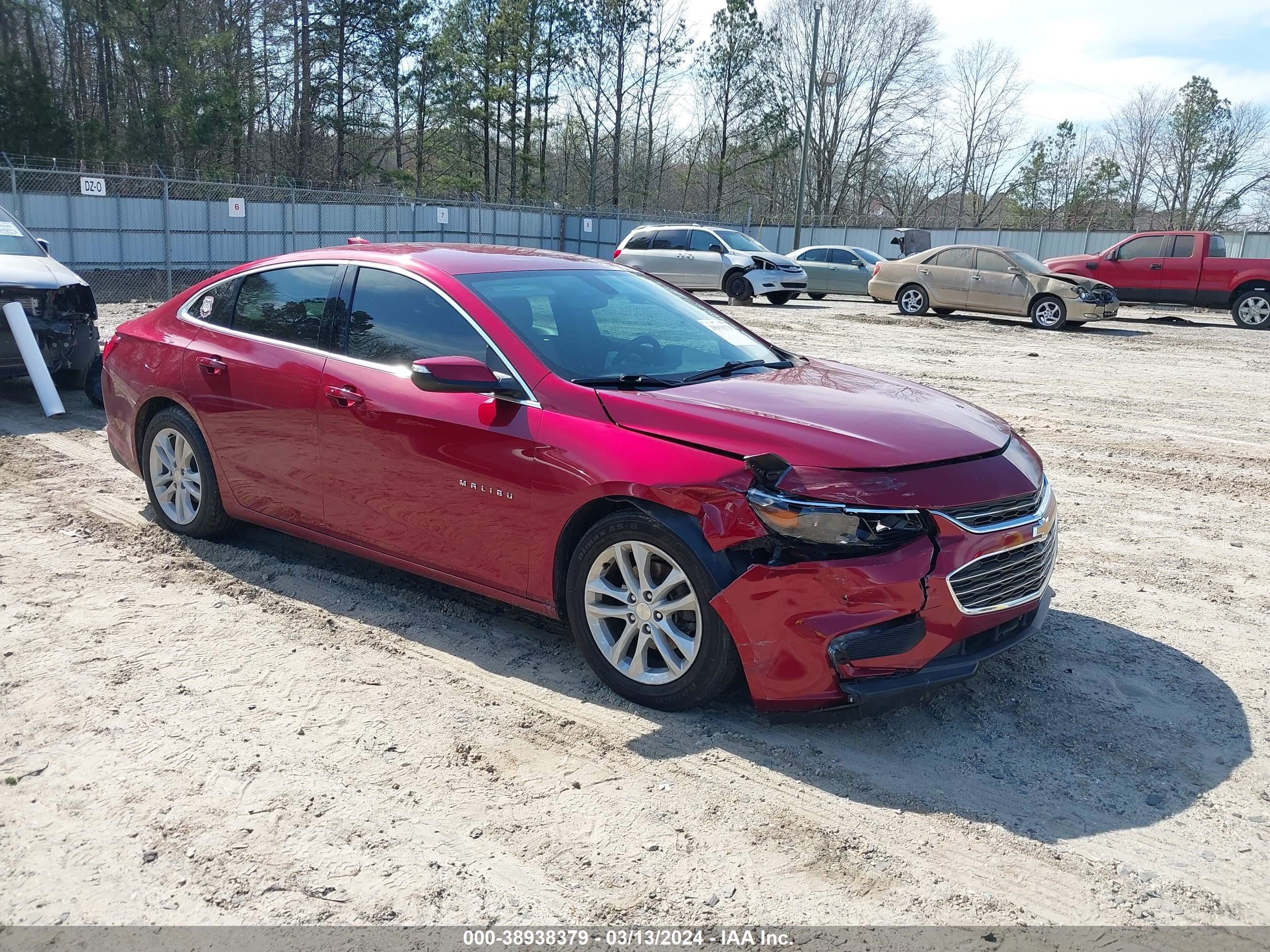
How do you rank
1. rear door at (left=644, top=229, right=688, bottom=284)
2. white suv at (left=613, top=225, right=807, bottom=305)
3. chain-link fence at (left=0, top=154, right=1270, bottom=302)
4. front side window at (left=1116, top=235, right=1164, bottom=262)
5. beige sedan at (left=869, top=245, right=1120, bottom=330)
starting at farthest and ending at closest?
1. rear door at (left=644, top=229, right=688, bottom=284)
2. white suv at (left=613, top=225, right=807, bottom=305)
3. chain-link fence at (left=0, top=154, right=1270, bottom=302)
4. front side window at (left=1116, top=235, right=1164, bottom=262)
5. beige sedan at (left=869, top=245, right=1120, bottom=330)

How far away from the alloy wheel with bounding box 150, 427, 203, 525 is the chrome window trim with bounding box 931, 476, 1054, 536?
3903 millimetres

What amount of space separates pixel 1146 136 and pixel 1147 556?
57067 millimetres

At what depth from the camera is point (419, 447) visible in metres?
4.40

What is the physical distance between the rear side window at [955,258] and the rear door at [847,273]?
6.57m

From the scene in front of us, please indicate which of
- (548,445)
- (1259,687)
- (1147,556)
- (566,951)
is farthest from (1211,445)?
(566,951)

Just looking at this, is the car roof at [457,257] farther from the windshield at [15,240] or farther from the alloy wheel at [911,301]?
the alloy wheel at [911,301]

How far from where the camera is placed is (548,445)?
3.99 meters

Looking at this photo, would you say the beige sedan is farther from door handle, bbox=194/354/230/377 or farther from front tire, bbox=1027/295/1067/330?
door handle, bbox=194/354/230/377

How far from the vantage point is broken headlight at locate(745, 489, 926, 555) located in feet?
11.3

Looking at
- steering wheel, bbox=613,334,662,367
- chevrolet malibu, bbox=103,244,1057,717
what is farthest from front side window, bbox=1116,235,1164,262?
steering wheel, bbox=613,334,662,367

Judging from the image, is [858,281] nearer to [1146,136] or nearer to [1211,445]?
[1211,445]

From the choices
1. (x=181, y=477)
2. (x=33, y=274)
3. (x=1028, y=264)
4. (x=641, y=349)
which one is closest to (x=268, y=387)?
(x=181, y=477)

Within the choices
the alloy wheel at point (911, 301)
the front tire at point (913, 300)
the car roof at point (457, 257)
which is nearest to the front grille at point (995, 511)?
the car roof at point (457, 257)

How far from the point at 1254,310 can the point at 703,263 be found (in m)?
11.5
